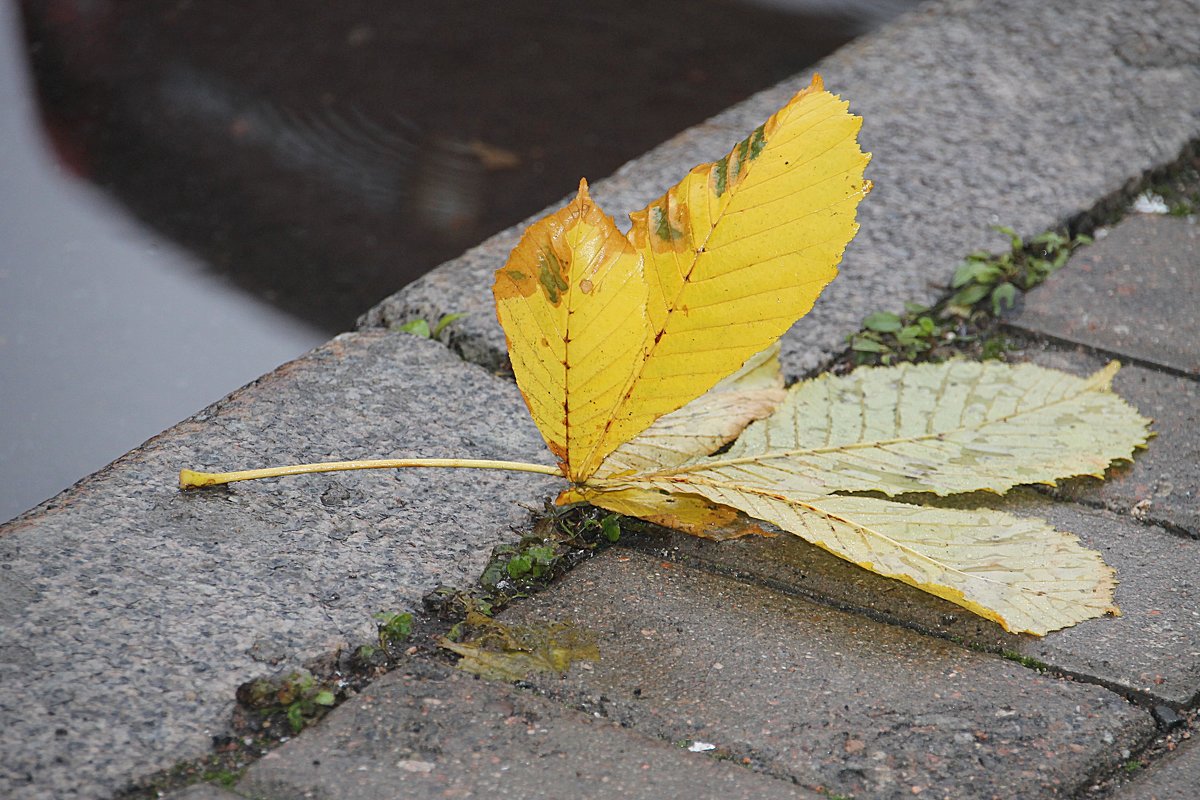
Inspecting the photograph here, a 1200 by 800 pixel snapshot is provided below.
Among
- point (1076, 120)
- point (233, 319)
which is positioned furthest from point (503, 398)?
point (1076, 120)

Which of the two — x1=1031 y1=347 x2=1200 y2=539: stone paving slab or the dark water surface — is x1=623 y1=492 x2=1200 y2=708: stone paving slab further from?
the dark water surface

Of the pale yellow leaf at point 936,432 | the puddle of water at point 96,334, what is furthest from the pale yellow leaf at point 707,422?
the puddle of water at point 96,334

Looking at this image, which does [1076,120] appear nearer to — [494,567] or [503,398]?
[503,398]

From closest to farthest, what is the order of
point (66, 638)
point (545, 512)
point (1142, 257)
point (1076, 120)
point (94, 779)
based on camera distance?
point (94, 779), point (66, 638), point (545, 512), point (1142, 257), point (1076, 120)

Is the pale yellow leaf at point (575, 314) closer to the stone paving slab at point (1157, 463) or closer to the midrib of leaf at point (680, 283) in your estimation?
the midrib of leaf at point (680, 283)

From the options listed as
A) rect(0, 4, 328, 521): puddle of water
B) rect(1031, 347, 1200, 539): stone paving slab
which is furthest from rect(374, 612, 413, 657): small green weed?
rect(0, 4, 328, 521): puddle of water

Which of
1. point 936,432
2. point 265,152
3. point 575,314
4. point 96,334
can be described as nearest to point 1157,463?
point 936,432

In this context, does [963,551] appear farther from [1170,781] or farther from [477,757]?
[477,757]
